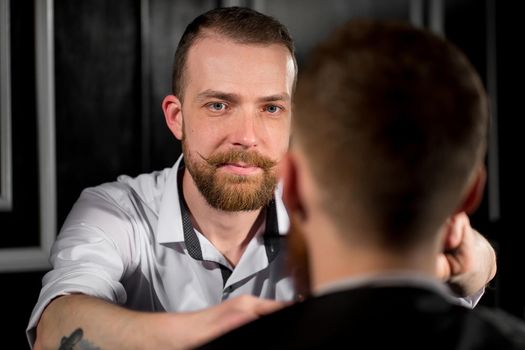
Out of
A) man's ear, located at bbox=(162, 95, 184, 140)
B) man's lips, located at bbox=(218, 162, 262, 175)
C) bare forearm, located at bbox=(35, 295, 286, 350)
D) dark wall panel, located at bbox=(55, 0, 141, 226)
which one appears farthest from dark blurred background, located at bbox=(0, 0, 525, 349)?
bare forearm, located at bbox=(35, 295, 286, 350)

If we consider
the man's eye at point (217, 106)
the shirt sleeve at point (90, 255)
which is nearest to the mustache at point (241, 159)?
the man's eye at point (217, 106)

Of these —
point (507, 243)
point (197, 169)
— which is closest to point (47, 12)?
point (197, 169)

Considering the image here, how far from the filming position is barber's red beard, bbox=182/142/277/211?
66.3 inches

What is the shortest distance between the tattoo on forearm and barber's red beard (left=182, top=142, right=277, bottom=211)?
1.67ft

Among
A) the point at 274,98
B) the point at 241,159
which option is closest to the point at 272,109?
the point at 274,98

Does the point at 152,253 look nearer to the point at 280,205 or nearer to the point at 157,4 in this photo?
the point at 280,205

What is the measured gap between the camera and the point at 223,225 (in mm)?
1772

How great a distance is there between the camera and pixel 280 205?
181 cm

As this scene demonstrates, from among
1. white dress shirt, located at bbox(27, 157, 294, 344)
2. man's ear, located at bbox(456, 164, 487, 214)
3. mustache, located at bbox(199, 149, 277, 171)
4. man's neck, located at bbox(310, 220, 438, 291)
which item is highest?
man's ear, located at bbox(456, 164, 487, 214)

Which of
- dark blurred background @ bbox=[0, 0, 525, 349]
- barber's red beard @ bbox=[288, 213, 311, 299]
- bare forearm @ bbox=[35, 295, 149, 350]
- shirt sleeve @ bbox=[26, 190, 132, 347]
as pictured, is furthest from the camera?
dark blurred background @ bbox=[0, 0, 525, 349]

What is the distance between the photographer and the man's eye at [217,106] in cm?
171

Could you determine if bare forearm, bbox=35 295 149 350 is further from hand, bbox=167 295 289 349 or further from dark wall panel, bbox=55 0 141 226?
dark wall panel, bbox=55 0 141 226

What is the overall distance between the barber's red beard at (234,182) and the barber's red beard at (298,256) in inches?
27.6

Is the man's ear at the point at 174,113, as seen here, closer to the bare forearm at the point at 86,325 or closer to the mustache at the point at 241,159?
the mustache at the point at 241,159
